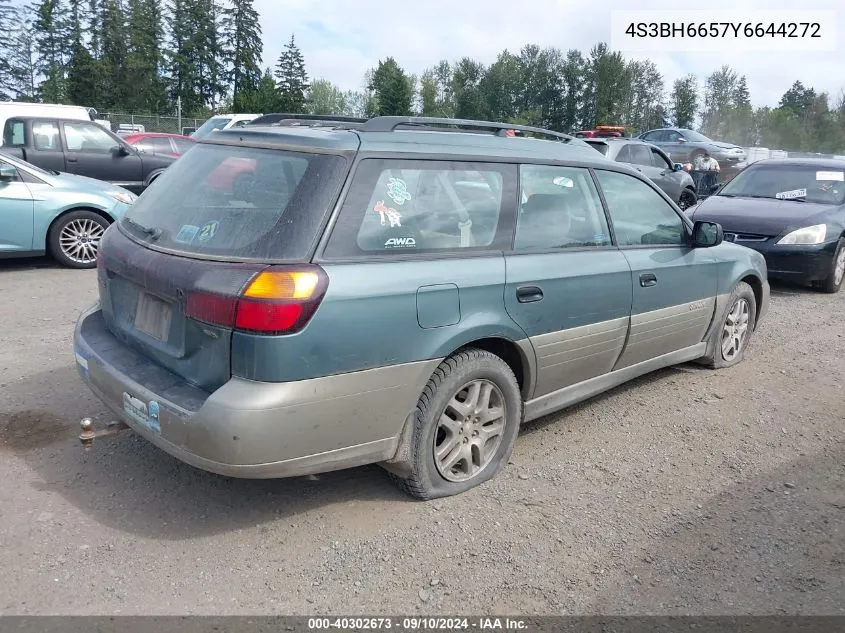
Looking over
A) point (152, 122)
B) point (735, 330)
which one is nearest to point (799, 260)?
point (735, 330)

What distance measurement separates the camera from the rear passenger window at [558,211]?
3881 mm

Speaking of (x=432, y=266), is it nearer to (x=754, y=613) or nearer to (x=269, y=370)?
(x=269, y=370)

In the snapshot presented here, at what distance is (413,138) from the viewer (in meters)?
3.54

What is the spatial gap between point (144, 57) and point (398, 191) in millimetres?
73443

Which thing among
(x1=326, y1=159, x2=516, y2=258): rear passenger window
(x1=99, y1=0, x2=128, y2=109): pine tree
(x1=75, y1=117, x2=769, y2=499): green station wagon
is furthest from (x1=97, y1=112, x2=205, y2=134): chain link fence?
(x1=326, y1=159, x2=516, y2=258): rear passenger window

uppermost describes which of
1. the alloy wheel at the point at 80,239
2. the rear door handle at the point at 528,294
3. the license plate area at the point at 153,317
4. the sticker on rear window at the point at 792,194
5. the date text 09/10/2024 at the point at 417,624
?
the sticker on rear window at the point at 792,194

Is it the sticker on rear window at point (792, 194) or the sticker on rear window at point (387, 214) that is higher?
the sticker on rear window at point (792, 194)

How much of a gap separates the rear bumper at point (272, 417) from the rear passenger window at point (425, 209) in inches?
22.0

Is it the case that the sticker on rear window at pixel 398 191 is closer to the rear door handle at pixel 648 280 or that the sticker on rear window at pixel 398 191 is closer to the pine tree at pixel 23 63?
the rear door handle at pixel 648 280

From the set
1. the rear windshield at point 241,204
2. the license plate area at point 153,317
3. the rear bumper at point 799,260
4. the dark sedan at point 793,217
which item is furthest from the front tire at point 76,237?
the rear bumper at point 799,260

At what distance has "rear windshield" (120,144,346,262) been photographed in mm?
3055

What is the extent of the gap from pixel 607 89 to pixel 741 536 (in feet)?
237

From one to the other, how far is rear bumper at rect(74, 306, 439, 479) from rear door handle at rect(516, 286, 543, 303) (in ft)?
2.08

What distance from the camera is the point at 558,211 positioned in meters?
4.08
